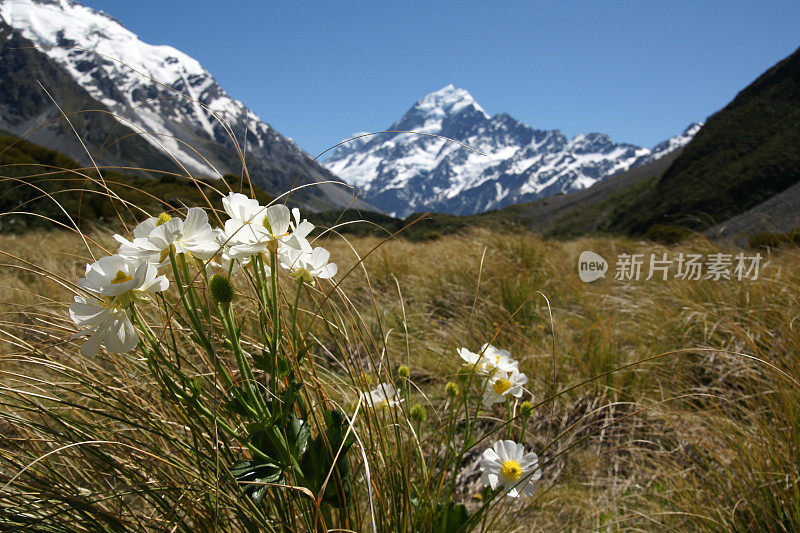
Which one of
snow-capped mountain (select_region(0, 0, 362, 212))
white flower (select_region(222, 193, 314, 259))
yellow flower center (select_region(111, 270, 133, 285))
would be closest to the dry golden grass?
white flower (select_region(222, 193, 314, 259))

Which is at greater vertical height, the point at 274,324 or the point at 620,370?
the point at 274,324

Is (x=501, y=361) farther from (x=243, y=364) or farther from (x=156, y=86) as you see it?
(x=156, y=86)

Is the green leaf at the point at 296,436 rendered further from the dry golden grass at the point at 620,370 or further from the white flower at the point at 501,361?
the white flower at the point at 501,361

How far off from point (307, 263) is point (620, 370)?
1.09 meters

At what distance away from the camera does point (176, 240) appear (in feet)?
1.97

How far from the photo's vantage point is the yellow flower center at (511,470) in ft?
2.83

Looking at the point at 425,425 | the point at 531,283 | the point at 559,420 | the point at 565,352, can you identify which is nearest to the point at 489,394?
the point at 425,425

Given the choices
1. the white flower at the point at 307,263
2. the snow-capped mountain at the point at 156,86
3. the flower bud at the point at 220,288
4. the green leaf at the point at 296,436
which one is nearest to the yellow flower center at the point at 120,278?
the flower bud at the point at 220,288

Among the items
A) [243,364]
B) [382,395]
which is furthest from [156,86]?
[243,364]

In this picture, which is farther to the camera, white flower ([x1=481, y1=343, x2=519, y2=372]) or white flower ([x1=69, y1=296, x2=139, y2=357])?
white flower ([x1=481, y1=343, x2=519, y2=372])

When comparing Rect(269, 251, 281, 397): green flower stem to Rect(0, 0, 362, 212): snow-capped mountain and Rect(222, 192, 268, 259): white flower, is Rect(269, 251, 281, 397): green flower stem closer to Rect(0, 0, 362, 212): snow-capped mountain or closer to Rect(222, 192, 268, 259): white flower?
Rect(222, 192, 268, 259): white flower

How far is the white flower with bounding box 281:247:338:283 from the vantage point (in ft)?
2.37

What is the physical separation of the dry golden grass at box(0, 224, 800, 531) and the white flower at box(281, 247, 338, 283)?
0.16m

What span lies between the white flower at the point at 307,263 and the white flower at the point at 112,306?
19 cm
